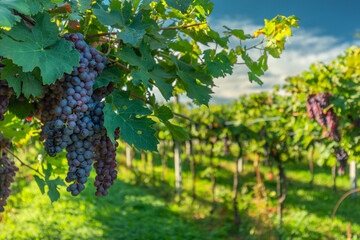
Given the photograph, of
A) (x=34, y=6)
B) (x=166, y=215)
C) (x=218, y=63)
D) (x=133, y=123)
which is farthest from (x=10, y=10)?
(x=166, y=215)

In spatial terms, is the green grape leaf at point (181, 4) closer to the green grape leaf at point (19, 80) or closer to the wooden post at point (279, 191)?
the green grape leaf at point (19, 80)

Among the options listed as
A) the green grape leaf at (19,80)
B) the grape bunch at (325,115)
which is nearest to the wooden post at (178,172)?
the grape bunch at (325,115)

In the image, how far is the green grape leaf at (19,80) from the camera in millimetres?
1160

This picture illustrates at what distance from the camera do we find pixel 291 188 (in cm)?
1244

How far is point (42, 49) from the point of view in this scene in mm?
1129

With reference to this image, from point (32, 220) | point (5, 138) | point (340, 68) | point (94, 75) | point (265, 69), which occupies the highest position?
point (340, 68)

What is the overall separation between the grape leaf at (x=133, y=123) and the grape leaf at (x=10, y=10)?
0.40 metres

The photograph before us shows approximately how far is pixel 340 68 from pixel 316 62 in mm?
370

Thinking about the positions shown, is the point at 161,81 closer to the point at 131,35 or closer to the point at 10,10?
the point at 131,35

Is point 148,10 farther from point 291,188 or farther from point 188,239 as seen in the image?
point 291,188

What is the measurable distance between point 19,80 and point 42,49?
168 mm

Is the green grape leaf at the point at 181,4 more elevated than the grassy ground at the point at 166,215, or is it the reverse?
the green grape leaf at the point at 181,4

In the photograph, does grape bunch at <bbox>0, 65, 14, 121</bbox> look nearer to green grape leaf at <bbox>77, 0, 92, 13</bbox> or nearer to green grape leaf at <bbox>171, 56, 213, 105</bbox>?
green grape leaf at <bbox>77, 0, 92, 13</bbox>

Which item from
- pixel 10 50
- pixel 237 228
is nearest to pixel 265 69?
pixel 10 50
